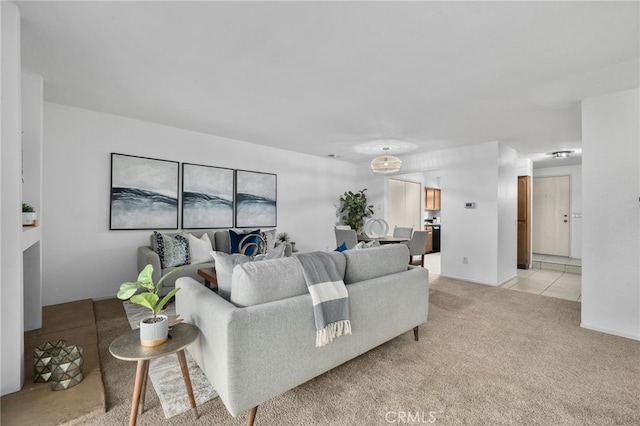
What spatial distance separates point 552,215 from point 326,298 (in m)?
7.74

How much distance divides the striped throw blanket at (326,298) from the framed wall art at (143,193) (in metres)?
3.03

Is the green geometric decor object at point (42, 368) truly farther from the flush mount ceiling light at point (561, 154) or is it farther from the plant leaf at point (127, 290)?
the flush mount ceiling light at point (561, 154)

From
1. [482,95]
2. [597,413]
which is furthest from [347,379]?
[482,95]

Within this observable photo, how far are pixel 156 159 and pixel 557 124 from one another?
5579 mm

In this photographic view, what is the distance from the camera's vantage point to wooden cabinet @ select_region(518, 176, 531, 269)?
239 inches

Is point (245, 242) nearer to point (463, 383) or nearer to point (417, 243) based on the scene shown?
point (417, 243)

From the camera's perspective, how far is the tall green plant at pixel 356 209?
6535 mm

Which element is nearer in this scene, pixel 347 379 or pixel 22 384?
pixel 22 384

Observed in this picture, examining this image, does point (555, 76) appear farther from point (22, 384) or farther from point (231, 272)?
point (22, 384)

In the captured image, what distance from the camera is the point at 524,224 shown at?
612 centimetres

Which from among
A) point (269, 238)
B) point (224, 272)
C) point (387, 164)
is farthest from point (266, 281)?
point (387, 164)

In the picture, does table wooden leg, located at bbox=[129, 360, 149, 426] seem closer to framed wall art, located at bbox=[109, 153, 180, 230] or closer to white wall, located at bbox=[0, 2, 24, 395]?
white wall, located at bbox=[0, 2, 24, 395]

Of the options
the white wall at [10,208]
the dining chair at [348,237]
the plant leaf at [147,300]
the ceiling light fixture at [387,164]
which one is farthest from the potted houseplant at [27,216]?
the ceiling light fixture at [387,164]

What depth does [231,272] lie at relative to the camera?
1.84 m
